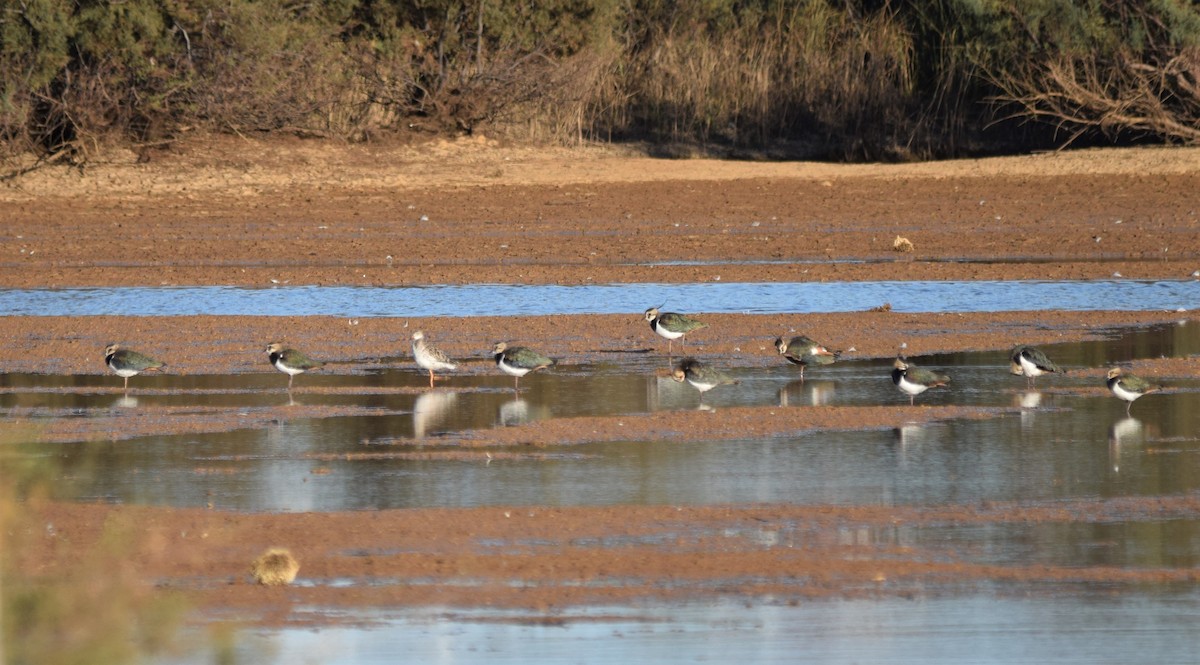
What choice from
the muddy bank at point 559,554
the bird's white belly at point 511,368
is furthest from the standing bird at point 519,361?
the muddy bank at point 559,554

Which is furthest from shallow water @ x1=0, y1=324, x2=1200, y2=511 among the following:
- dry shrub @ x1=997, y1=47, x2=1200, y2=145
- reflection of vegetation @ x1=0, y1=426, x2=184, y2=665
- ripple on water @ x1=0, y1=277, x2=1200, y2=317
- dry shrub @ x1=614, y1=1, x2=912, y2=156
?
dry shrub @ x1=614, y1=1, x2=912, y2=156

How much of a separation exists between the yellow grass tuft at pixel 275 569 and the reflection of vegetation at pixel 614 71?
23449mm

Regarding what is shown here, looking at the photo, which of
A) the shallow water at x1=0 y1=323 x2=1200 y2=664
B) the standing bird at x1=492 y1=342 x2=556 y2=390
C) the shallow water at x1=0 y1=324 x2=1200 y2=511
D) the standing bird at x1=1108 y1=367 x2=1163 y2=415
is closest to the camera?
the shallow water at x1=0 y1=323 x2=1200 y2=664

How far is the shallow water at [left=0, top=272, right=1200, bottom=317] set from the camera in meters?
18.9

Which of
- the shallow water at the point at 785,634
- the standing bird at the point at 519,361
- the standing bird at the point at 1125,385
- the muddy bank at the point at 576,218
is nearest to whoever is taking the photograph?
the shallow water at the point at 785,634

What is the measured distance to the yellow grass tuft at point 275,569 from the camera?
8.30 m

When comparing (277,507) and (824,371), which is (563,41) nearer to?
(824,371)

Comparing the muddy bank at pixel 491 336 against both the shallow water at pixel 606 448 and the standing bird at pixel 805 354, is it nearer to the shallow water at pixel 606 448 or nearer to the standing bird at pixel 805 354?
the shallow water at pixel 606 448

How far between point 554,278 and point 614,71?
18.3 m

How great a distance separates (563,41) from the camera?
3703cm

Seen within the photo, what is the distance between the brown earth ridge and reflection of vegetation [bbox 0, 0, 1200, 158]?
119 centimetres

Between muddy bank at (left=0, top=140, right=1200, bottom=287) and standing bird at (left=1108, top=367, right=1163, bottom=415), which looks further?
muddy bank at (left=0, top=140, right=1200, bottom=287)

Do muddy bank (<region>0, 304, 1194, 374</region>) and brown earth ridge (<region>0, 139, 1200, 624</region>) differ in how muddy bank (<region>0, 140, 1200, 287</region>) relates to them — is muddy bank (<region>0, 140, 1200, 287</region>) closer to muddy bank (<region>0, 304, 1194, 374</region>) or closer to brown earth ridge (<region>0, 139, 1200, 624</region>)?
brown earth ridge (<region>0, 139, 1200, 624</region>)

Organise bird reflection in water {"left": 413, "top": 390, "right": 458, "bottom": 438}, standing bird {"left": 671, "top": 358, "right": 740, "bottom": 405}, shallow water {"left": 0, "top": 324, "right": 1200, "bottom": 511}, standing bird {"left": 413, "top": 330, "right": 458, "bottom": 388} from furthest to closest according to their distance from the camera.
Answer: standing bird {"left": 413, "top": 330, "right": 458, "bottom": 388}, standing bird {"left": 671, "top": 358, "right": 740, "bottom": 405}, bird reflection in water {"left": 413, "top": 390, "right": 458, "bottom": 438}, shallow water {"left": 0, "top": 324, "right": 1200, "bottom": 511}
